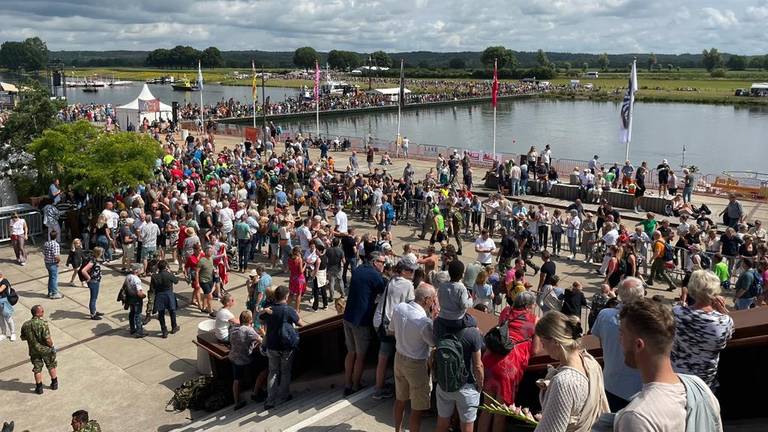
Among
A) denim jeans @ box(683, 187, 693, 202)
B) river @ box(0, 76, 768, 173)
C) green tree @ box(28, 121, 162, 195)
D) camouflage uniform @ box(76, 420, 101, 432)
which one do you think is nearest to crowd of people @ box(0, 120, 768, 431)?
green tree @ box(28, 121, 162, 195)

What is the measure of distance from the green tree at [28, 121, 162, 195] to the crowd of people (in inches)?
25.3

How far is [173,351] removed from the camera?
10750mm

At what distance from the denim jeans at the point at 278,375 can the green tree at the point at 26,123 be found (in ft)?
54.2

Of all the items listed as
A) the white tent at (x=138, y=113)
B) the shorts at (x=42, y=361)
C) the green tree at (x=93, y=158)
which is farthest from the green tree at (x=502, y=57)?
the shorts at (x=42, y=361)

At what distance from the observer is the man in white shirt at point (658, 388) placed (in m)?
2.52

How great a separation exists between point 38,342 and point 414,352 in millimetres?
6097

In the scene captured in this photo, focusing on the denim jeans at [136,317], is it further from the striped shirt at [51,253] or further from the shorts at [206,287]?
the striped shirt at [51,253]

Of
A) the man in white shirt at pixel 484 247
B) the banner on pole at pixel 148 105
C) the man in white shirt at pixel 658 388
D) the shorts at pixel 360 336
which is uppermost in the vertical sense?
the banner on pole at pixel 148 105

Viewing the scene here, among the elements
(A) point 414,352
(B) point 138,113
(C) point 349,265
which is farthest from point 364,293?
(B) point 138,113

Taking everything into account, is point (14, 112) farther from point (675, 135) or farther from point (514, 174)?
point (675, 135)

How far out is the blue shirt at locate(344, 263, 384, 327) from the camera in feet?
22.7

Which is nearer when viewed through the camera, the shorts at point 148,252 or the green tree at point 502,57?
the shorts at point 148,252

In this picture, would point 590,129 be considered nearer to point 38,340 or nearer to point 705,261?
point 705,261

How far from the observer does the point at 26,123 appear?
855 inches
